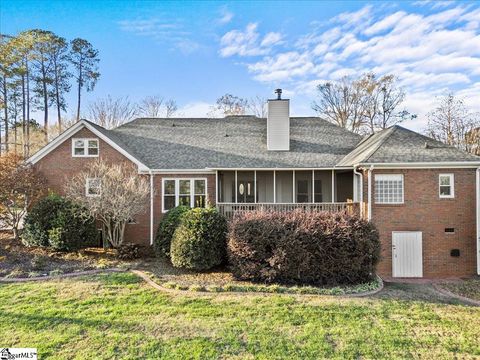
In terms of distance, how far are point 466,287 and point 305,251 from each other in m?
6.29

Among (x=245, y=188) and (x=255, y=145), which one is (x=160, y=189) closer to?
(x=245, y=188)

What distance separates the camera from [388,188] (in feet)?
40.1

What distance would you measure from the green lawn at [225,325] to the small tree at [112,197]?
167 inches

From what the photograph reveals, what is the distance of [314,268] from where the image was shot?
30.2ft

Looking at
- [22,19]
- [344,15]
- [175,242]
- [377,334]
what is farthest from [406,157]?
[22,19]

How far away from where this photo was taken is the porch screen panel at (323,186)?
53.6ft

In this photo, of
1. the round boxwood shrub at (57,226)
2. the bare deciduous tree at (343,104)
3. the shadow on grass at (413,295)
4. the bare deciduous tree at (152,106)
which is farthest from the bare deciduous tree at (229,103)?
the shadow on grass at (413,295)

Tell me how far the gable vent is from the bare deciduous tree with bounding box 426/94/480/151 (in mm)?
18614

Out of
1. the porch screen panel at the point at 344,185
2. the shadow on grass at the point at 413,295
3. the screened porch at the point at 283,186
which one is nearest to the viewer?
the shadow on grass at the point at 413,295

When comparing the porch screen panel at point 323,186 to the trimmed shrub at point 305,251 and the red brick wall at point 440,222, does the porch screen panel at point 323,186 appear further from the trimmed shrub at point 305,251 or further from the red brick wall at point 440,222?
the trimmed shrub at point 305,251

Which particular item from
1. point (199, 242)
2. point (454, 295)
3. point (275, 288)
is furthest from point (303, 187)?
point (275, 288)

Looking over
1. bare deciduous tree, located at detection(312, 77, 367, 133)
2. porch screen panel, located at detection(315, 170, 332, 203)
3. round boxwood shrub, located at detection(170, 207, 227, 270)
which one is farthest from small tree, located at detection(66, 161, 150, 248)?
bare deciduous tree, located at detection(312, 77, 367, 133)

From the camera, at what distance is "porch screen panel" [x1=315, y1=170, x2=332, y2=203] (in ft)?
53.6

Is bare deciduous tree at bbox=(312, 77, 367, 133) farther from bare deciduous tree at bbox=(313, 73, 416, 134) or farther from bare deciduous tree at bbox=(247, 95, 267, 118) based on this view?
bare deciduous tree at bbox=(247, 95, 267, 118)
